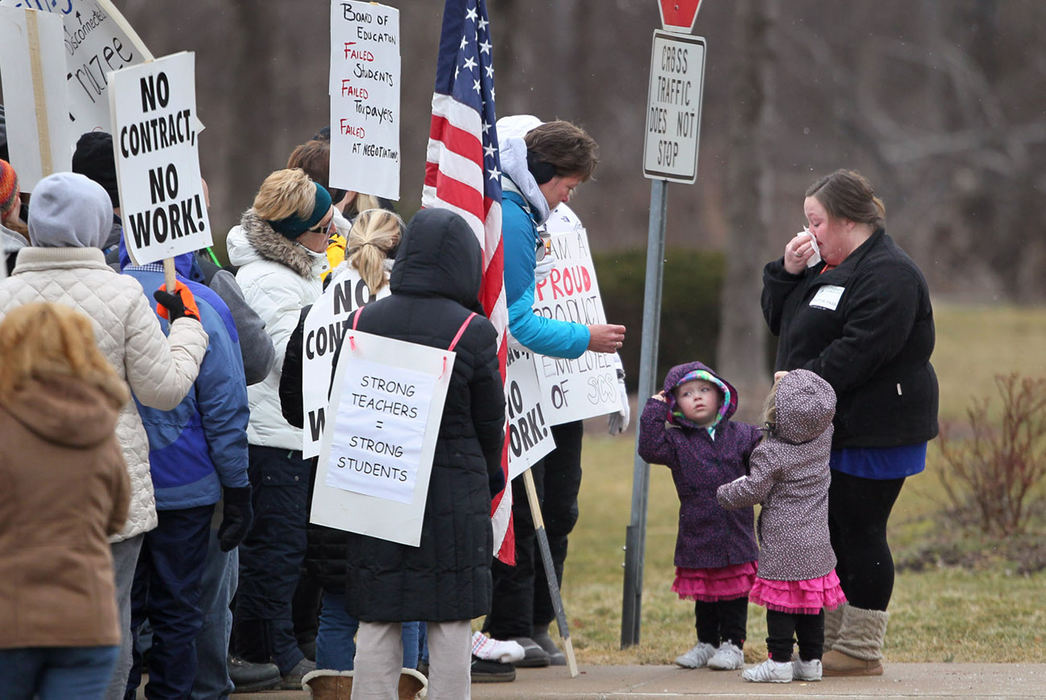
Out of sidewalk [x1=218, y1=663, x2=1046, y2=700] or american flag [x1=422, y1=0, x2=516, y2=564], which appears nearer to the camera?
sidewalk [x1=218, y1=663, x2=1046, y2=700]

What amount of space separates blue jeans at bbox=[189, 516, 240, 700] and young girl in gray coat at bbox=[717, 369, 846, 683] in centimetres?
196

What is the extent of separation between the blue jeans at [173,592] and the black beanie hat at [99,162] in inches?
47.4

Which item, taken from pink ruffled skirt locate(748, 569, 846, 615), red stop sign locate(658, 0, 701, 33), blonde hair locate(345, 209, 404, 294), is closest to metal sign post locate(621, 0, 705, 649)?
red stop sign locate(658, 0, 701, 33)

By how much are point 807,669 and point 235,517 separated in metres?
2.39

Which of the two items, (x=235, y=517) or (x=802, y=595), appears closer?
(x=235, y=517)

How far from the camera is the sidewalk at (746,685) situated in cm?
569

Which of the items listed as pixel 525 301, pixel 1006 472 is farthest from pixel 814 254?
pixel 1006 472

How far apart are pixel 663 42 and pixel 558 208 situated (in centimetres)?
95

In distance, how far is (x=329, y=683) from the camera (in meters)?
5.36

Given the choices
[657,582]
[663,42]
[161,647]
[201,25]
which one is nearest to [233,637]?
[161,647]

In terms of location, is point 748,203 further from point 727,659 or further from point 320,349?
point 320,349

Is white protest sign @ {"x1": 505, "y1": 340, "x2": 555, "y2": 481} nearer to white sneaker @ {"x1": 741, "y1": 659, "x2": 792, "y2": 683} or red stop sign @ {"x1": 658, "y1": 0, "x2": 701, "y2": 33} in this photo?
white sneaker @ {"x1": 741, "y1": 659, "x2": 792, "y2": 683}

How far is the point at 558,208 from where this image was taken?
6.91 meters

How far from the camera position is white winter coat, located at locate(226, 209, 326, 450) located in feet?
19.7
